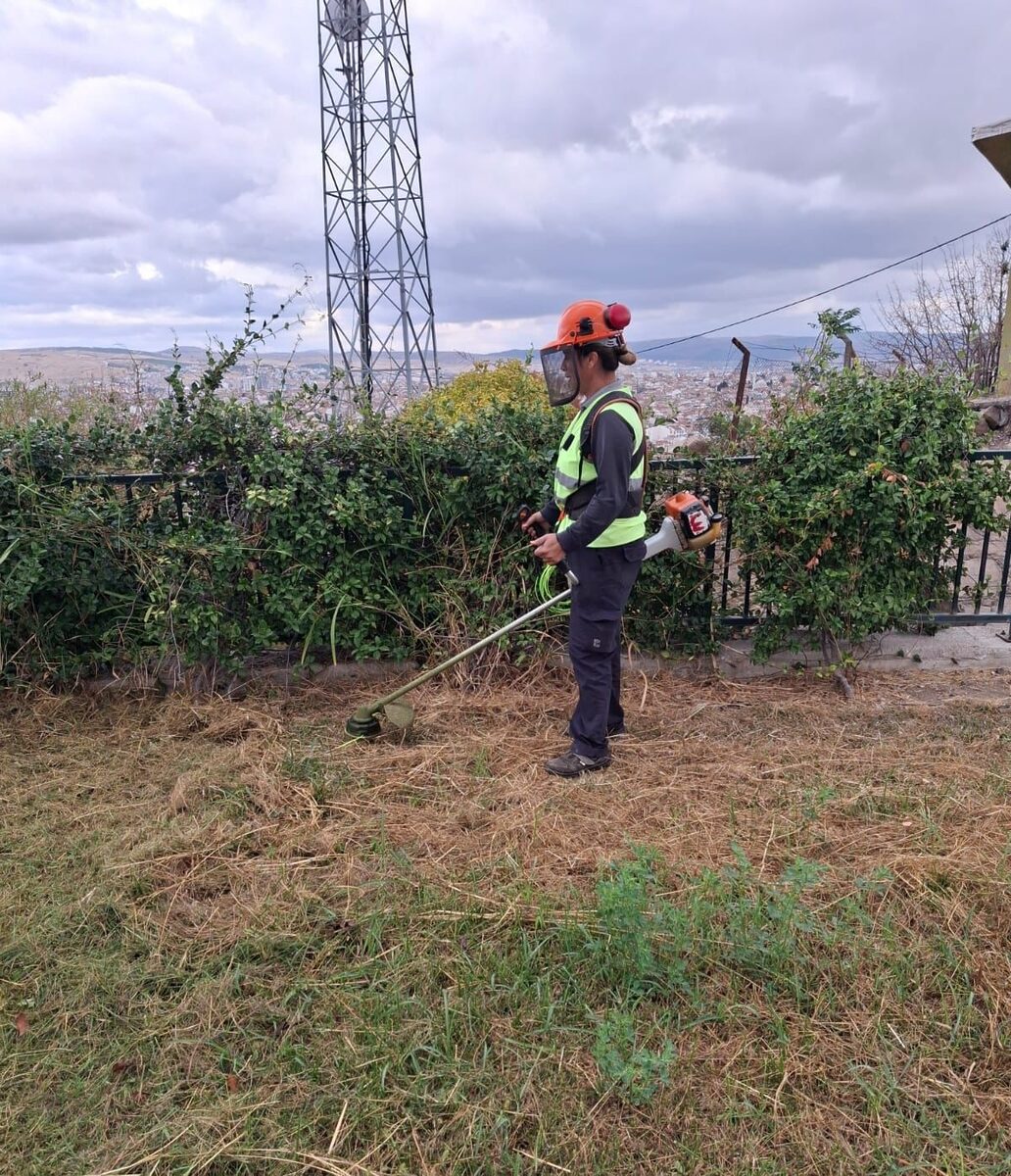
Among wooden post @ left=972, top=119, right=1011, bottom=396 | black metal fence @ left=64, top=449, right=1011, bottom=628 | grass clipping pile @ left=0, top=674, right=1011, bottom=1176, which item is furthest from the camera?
wooden post @ left=972, top=119, right=1011, bottom=396

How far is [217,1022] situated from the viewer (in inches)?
92.3

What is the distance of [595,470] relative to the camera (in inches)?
139

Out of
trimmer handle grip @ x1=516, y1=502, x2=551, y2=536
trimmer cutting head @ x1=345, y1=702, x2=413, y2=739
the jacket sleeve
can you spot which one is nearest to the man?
the jacket sleeve

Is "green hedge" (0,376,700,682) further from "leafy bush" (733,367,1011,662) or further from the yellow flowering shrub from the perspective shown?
"leafy bush" (733,367,1011,662)

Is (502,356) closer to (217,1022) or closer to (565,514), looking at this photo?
(565,514)

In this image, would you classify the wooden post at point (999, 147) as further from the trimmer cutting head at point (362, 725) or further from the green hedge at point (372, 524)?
the trimmer cutting head at point (362, 725)

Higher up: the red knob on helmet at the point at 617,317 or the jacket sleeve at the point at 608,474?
the red knob on helmet at the point at 617,317

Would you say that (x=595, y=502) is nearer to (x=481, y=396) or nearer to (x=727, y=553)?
(x=727, y=553)

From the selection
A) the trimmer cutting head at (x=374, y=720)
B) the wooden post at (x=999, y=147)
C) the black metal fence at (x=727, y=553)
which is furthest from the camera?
the wooden post at (x=999, y=147)

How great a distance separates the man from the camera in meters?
3.37

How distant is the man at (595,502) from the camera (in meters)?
3.37

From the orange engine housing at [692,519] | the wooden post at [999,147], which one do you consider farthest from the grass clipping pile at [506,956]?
the wooden post at [999,147]

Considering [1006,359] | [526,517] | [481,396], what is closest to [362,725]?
[526,517]

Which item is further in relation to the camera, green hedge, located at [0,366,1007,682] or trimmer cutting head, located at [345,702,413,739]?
green hedge, located at [0,366,1007,682]
